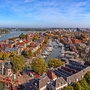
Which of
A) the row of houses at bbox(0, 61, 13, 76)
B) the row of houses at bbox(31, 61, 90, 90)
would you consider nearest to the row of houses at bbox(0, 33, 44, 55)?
the row of houses at bbox(0, 61, 13, 76)

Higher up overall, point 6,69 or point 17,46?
point 17,46

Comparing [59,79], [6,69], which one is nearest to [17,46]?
[6,69]

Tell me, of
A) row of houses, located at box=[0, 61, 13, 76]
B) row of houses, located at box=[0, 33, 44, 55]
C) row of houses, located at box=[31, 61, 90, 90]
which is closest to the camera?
row of houses, located at box=[31, 61, 90, 90]

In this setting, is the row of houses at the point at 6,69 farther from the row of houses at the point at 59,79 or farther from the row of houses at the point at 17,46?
the row of houses at the point at 17,46

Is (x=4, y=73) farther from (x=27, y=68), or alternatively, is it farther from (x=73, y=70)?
(x=73, y=70)

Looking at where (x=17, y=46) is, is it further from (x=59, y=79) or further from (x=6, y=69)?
(x=59, y=79)

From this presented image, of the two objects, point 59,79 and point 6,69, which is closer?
point 59,79

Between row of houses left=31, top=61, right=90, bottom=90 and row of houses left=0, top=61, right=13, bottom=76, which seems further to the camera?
row of houses left=0, top=61, right=13, bottom=76

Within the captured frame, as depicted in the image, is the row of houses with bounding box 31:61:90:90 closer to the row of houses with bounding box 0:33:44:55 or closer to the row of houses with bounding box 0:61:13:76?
the row of houses with bounding box 0:61:13:76

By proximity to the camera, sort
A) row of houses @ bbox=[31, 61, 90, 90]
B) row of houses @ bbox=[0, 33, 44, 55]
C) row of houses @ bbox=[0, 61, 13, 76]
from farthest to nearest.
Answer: row of houses @ bbox=[0, 33, 44, 55] → row of houses @ bbox=[0, 61, 13, 76] → row of houses @ bbox=[31, 61, 90, 90]

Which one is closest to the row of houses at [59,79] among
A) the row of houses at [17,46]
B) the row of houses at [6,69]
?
the row of houses at [6,69]

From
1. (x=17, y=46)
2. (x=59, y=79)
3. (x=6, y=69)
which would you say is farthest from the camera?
(x=17, y=46)
